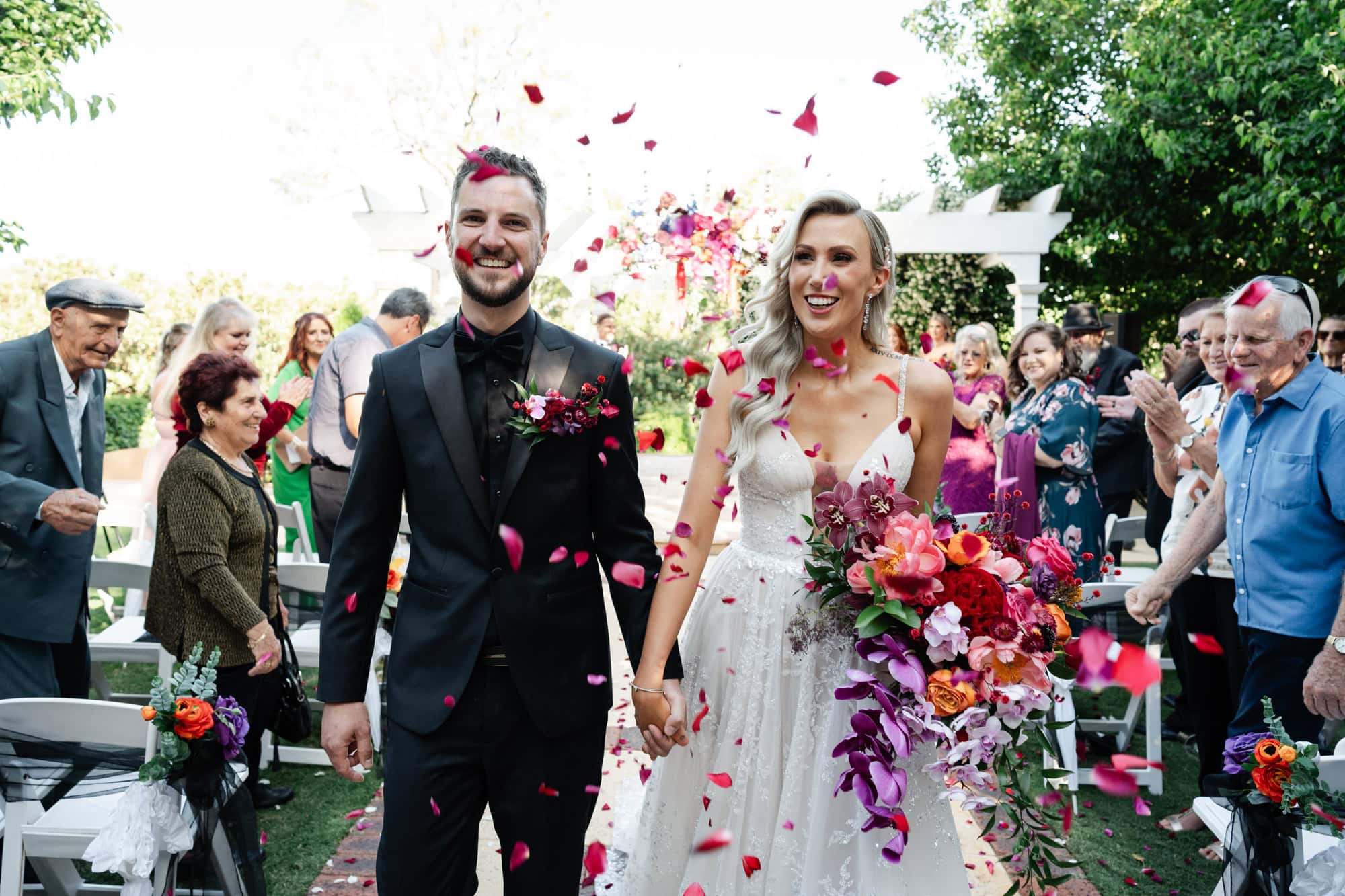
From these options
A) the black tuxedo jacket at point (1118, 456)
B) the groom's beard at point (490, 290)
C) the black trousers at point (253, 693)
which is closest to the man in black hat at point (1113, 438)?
the black tuxedo jacket at point (1118, 456)

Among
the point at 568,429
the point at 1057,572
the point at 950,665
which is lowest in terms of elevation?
the point at 950,665

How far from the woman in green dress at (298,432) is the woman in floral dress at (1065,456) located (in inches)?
161

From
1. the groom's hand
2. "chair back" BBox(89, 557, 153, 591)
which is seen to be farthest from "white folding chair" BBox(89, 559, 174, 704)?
the groom's hand

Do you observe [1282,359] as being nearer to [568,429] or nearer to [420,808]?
[568,429]

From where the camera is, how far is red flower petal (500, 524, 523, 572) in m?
2.20

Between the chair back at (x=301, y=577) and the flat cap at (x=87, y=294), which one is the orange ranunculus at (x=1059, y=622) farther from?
the chair back at (x=301, y=577)

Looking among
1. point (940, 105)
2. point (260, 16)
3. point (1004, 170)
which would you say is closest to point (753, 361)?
point (1004, 170)

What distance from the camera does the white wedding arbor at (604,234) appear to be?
10.3 meters

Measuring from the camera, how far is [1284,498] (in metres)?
3.23

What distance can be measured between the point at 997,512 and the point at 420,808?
4.79ft

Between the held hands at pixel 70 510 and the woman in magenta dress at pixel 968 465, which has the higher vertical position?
the woman in magenta dress at pixel 968 465

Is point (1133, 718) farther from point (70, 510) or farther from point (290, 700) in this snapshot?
point (70, 510)

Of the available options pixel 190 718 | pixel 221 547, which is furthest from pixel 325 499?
pixel 190 718

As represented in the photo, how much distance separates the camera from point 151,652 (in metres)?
4.91
